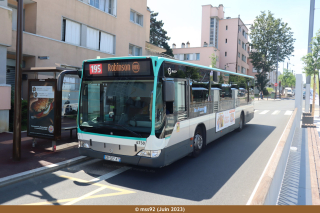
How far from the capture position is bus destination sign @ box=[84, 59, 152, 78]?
6.19 m

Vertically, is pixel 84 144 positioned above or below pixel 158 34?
below

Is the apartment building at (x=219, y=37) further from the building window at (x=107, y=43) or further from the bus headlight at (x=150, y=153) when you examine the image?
the bus headlight at (x=150, y=153)

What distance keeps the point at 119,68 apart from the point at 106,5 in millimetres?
15536

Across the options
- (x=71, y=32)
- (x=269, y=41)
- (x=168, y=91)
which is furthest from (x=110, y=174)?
(x=269, y=41)

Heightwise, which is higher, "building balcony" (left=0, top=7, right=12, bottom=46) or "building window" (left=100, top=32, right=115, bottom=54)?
"building window" (left=100, top=32, right=115, bottom=54)

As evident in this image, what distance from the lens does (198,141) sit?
8352 millimetres

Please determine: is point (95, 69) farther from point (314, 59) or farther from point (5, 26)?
point (314, 59)

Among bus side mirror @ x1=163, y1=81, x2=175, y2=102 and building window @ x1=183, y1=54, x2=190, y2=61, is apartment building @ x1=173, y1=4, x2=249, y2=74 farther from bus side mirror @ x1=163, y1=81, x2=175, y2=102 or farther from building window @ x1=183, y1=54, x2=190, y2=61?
bus side mirror @ x1=163, y1=81, x2=175, y2=102

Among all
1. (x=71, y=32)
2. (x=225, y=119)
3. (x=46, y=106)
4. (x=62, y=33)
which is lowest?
(x=225, y=119)

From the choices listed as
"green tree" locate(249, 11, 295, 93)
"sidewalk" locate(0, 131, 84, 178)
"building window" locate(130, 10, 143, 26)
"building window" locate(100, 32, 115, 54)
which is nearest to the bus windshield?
"sidewalk" locate(0, 131, 84, 178)

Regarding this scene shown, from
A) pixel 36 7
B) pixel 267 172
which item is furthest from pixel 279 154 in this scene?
pixel 36 7

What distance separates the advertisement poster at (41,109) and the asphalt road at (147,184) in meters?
1.77

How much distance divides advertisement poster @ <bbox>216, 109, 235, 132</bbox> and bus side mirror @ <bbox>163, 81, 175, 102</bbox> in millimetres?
4213

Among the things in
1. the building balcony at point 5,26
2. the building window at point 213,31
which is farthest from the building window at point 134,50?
the building window at point 213,31
